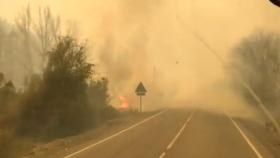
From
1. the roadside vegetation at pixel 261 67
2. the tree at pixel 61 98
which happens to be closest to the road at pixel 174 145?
the tree at pixel 61 98

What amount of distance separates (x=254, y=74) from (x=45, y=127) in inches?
1165

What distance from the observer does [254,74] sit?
173 ft

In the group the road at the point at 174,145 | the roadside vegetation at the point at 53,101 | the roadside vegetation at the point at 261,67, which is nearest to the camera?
the road at the point at 174,145

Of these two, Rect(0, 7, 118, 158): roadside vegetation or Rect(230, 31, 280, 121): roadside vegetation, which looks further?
Rect(230, 31, 280, 121): roadside vegetation

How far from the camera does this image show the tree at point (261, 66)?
166 feet

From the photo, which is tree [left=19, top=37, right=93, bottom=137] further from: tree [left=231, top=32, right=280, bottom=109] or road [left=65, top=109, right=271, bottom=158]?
tree [left=231, top=32, right=280, bottom=109]

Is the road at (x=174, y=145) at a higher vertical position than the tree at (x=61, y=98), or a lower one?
lower

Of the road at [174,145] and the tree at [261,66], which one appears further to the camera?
the tree at [261,66]

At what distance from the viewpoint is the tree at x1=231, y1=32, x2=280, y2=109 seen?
166ft

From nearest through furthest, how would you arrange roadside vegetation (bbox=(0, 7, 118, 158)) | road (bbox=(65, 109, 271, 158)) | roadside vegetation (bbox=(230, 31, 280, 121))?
road (bbox=(65, 109, 271, 158))
roadside vegetation (bbox=(0, 7, 118, 158))
roadside vegetation (bbox=(230, 31, 280, 121))

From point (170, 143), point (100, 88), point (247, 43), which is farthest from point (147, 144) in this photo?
point (247, 43)

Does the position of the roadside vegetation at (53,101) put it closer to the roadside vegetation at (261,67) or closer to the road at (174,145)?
the road at (174,145)

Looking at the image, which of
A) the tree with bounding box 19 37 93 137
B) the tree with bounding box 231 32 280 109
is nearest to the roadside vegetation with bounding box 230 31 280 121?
the tree with bounding box 231 32 280 109

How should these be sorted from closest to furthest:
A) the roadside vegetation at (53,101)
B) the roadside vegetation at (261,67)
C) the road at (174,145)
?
the road at (174,145)
the roadside vegetation at (53,101)
the roadside vegetation at (261,67)
